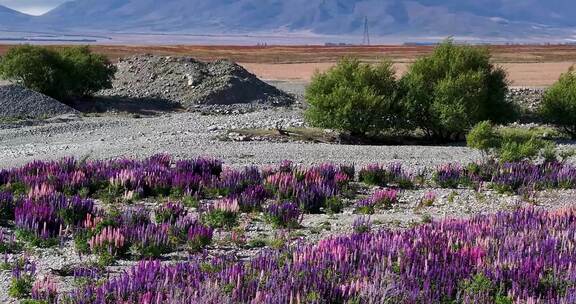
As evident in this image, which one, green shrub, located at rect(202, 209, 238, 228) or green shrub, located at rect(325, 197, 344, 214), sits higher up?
green shrub, located at rect(202, 209, 238, 228)

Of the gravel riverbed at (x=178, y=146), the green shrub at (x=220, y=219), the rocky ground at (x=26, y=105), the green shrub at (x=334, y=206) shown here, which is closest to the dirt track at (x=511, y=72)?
the rocky ground at (x=26, y=105)

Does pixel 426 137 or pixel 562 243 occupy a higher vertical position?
pixel 562 243

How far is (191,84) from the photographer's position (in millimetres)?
44344

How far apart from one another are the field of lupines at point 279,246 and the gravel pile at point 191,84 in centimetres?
2633

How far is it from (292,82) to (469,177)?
147 feet

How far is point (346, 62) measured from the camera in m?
28.5

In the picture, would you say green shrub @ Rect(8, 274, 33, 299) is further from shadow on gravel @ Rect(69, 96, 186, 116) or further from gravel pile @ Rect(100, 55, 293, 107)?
gravel pile @ Rect(100, 55, 293, 107)

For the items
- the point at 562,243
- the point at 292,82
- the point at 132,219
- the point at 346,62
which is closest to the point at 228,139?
the point at 346,62

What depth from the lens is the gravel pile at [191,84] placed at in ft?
141

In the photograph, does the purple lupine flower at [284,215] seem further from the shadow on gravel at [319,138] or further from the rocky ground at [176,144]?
the shadow on gravel at [319,138]

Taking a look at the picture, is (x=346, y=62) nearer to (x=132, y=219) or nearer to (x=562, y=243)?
(x=132, y=219)

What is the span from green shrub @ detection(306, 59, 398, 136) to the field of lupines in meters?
9.64

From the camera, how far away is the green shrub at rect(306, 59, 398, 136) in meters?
26.4

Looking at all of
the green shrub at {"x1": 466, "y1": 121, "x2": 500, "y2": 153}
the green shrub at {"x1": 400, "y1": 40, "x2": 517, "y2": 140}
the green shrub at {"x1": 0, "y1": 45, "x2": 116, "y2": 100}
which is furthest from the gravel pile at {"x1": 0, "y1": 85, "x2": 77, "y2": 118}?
the green shrub at {"x1": 466, "y1": 121, "x2": 500, "y2": 153}
